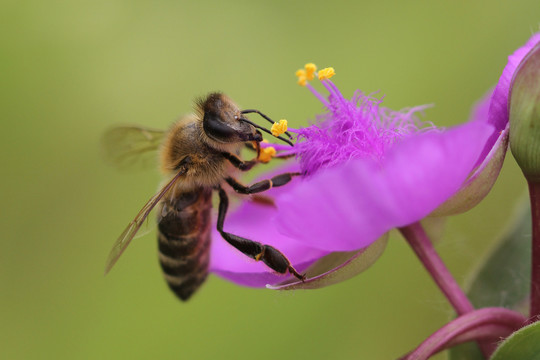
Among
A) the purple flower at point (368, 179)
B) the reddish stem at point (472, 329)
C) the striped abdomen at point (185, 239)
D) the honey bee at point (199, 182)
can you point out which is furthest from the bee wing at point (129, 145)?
the reddish stem at point (472, 329)

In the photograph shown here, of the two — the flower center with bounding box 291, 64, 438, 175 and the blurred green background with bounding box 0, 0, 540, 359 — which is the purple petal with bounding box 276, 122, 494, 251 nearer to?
the flower center with bounding box 291, 64, 438, 175

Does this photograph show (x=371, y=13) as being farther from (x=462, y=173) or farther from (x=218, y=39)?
(x=462, y=173)

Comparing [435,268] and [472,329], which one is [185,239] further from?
[472,329]

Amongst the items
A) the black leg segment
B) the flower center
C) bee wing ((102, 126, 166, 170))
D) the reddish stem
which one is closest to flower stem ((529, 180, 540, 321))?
the reddish stem

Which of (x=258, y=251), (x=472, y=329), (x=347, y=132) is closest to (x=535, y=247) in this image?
(x=472, y=329)

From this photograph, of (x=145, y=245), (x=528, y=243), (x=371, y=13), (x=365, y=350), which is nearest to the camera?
(x=528, y=243)

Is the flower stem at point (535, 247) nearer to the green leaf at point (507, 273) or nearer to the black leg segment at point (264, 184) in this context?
the green leaf at point (507, 273)

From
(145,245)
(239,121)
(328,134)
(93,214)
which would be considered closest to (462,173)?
(328,134)
